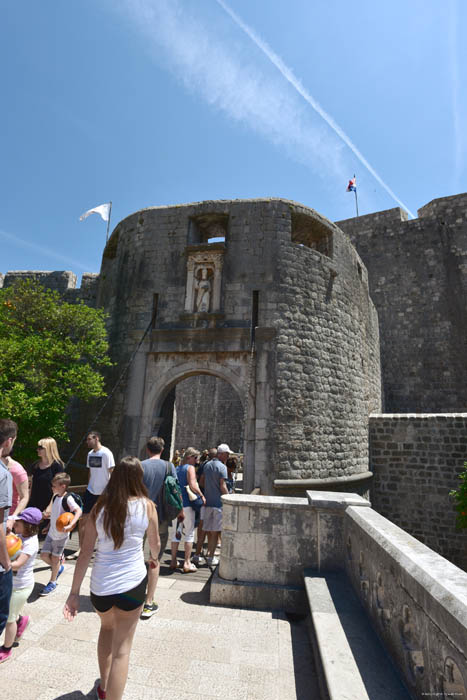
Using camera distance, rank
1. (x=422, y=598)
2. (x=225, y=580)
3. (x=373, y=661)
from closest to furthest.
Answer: (x=422, y=598)
(x=373, y=661)
(x=225, y=580)

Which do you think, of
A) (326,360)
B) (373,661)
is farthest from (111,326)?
(373,661)

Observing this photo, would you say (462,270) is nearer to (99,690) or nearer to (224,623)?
(224,623)

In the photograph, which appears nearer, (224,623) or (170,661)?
(170,661)

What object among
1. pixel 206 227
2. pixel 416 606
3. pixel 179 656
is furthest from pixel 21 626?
pixel 206 227

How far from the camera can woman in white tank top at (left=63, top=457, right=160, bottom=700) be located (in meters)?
2.07

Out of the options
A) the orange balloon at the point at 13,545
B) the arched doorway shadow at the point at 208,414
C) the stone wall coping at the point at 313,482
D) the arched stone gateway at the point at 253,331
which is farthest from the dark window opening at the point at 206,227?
the arched doorway shadow at the point at 208,414

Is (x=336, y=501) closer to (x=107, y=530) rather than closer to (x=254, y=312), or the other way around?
(x=107, y=530)

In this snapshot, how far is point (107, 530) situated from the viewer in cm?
217

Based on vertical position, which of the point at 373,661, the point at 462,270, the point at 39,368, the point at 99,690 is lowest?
the point at 99,690

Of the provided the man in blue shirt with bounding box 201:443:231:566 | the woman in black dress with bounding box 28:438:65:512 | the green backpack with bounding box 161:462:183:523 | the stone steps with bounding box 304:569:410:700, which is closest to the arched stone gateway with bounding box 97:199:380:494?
the man in blue shirt with bounding box 201:443:231:566

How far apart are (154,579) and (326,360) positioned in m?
6.92

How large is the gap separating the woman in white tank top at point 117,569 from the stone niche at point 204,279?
716 centimetres

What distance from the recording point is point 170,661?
110 inches

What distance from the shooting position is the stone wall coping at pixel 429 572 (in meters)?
1.63
